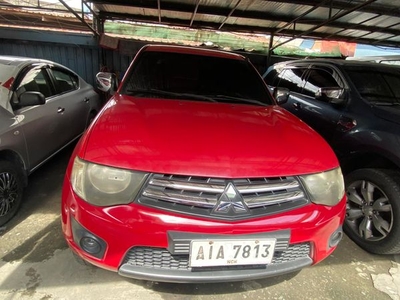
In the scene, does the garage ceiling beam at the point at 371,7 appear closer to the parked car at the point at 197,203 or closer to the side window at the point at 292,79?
the side window at the point at 292,79

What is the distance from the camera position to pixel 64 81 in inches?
148

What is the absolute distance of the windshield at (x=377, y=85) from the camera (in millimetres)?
2871

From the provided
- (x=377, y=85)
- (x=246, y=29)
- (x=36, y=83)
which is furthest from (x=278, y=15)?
(x=36, y=83)

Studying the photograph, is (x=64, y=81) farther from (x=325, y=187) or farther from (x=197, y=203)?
(x=325, y=187)

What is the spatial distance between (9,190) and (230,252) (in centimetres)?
206

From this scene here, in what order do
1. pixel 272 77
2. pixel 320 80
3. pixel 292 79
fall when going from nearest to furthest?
pixel 320 80
pixel 292 79
pixel 272 77

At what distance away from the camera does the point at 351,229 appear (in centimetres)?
257

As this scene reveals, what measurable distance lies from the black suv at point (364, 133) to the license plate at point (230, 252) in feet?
4.80

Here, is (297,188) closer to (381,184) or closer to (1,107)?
(381,184)

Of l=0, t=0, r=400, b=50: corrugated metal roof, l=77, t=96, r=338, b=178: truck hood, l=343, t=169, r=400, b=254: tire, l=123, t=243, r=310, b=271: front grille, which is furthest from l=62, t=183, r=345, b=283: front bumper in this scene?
l=0, t=0, r=400, b=50: corrugated metal roof

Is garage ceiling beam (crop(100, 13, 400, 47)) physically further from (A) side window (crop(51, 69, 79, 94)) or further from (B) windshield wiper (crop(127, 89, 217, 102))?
(B) windshield wiper (crop(127, 89, 217, 102))

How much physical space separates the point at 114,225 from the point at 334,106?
2700 millimetres

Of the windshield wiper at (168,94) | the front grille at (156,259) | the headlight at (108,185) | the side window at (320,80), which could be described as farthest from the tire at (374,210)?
the headlight at (108,185)

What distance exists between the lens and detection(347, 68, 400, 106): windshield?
287cm
